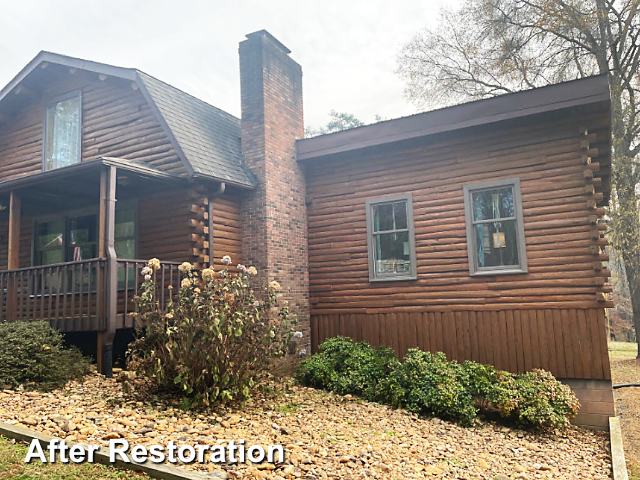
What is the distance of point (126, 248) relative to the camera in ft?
33.9

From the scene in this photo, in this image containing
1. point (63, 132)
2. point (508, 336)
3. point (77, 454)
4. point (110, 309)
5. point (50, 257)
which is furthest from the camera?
point (50, 257)

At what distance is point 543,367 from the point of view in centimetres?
812

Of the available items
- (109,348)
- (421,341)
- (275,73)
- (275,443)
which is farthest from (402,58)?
(275,443)

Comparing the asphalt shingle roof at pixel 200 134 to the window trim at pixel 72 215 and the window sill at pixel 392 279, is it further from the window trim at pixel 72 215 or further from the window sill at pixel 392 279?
the window sill at pixel 392 279

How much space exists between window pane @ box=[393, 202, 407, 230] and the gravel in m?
3.65

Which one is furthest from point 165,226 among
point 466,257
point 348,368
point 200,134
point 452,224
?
point 466,257

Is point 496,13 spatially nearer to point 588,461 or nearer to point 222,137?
point 222,137

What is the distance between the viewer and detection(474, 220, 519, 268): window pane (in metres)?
8.66

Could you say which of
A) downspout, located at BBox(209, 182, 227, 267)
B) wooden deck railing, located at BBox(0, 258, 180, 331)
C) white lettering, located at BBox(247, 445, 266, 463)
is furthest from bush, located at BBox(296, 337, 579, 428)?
white lettering, located at BBox(247, 445, 266, 463)

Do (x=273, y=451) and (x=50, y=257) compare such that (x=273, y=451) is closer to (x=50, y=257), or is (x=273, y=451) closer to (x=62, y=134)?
(x=50, y=257)

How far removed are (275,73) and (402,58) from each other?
10272mm

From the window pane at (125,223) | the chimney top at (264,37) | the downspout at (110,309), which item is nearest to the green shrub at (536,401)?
the downspout at (110,309)

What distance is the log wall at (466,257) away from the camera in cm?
807

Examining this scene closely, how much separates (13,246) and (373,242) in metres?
6.71
